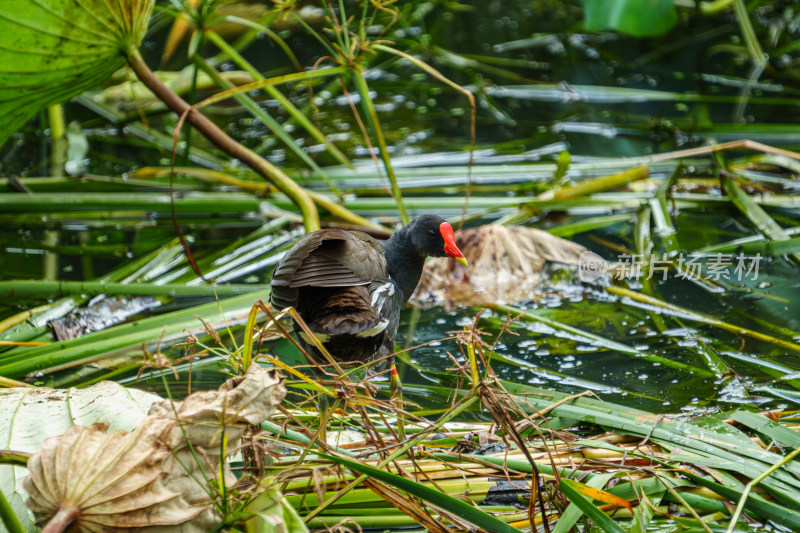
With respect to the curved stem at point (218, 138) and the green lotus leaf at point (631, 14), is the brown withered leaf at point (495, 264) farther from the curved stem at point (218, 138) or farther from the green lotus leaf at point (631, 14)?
the green lotus leaf at point (631, 14)

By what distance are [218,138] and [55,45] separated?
62cm

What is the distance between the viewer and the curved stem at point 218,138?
8.31ft

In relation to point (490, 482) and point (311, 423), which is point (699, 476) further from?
point (311, 423)

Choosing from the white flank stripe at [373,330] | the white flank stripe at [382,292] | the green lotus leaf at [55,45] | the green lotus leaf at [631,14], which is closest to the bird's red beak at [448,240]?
the white flank stripe at [382,292]

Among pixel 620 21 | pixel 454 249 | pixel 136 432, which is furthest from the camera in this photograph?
pixel 620 21

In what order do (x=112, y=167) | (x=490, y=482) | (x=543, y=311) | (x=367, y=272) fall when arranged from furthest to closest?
1. (x=112, y=167)
2. (x=543, y=311)
3. (x=367, y=272)
4. (x=490, y=482)

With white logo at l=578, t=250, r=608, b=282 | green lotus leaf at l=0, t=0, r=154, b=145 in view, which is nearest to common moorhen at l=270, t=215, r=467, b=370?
white logo at l=578, t=250, r=608, b=282

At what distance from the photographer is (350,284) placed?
1754 mm

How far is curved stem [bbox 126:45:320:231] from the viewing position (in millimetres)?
2533

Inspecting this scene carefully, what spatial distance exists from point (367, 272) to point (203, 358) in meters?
0.61

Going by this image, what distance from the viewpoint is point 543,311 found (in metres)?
2.56

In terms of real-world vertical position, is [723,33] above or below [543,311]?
above

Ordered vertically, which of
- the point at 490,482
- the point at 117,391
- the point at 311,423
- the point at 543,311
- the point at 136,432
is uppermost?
the point at 136,432

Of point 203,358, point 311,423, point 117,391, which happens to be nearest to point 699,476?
point 311,423
